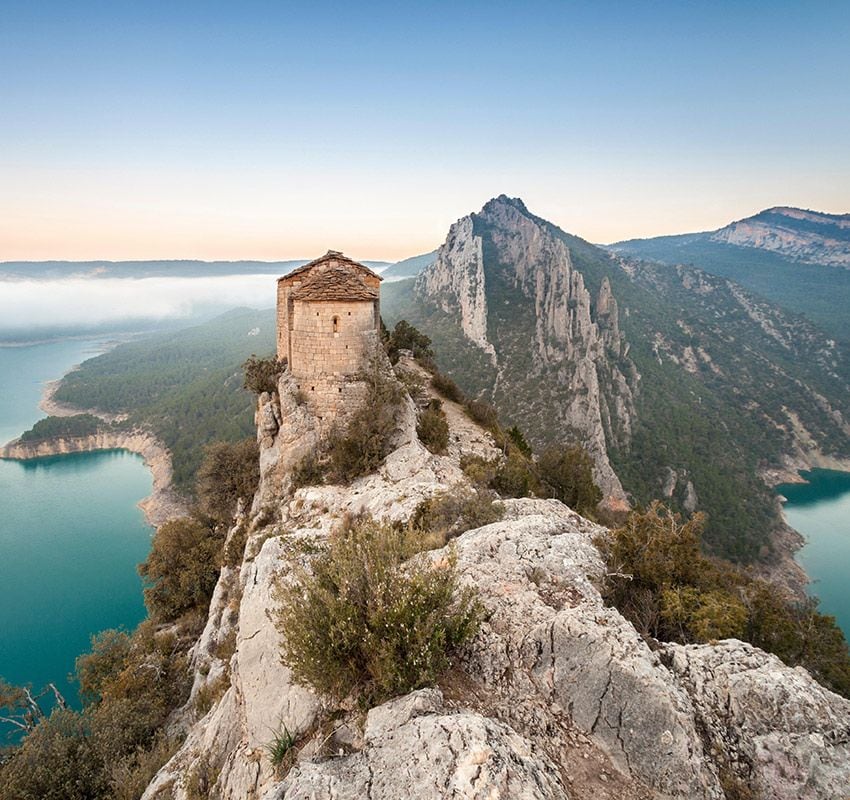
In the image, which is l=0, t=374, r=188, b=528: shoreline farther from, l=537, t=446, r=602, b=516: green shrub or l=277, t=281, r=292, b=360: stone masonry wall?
l=537, t=446, r=602, b=516: green shrub

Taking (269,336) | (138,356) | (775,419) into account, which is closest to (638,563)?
(775,419)

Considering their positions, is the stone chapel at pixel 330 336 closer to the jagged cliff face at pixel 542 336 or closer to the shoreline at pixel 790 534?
the shoreline at pixel 790 534

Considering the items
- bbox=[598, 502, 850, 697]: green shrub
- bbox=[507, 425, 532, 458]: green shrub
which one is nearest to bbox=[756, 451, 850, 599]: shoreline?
bbox=[507, 425, 532, 458]: green shrub

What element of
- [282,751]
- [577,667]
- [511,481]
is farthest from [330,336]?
[577,667]

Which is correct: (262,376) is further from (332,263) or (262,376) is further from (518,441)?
(518,441)

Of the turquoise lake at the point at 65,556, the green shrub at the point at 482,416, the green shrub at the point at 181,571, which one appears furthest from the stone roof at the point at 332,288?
the turquoise lake at the point at 65,556

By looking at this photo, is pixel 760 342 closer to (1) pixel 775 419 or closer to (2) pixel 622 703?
(1) pixel 775 419

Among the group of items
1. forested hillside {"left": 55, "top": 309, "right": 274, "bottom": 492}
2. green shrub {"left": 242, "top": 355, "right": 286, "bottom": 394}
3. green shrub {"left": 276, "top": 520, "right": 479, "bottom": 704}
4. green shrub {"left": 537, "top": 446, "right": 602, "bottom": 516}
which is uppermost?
green shrub {"left": 242, "top": 355, "right": 286, "bottom": 394}
